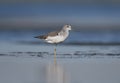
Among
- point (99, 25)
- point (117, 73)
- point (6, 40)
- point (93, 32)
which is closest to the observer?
point (117, 73)

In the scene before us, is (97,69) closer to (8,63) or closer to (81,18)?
(8,63)

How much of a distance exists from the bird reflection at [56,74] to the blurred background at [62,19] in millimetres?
2812

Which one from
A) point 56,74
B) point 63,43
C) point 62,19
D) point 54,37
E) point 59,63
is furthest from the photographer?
point 62,19

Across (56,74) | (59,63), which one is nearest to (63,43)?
(59,63)

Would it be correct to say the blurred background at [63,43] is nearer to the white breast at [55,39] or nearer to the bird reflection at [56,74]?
the bird reflection at [56,74]

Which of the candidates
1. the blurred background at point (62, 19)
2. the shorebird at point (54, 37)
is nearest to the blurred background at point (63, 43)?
the blurred background at point (62, 19)

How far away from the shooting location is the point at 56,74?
32.8ft

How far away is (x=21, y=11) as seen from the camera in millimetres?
18125

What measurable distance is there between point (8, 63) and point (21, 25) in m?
5.69

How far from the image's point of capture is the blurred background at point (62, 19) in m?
14.3

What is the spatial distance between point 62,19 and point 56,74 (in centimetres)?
698

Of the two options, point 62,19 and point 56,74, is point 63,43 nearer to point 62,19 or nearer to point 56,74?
point 56,74

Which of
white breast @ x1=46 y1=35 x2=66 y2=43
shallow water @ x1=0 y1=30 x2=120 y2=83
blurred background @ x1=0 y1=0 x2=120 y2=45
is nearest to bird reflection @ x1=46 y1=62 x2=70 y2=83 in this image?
shallow water @ x1=0 y1=30 x2=120 y2=83

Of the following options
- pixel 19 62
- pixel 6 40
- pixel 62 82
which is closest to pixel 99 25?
pixel 6 40
